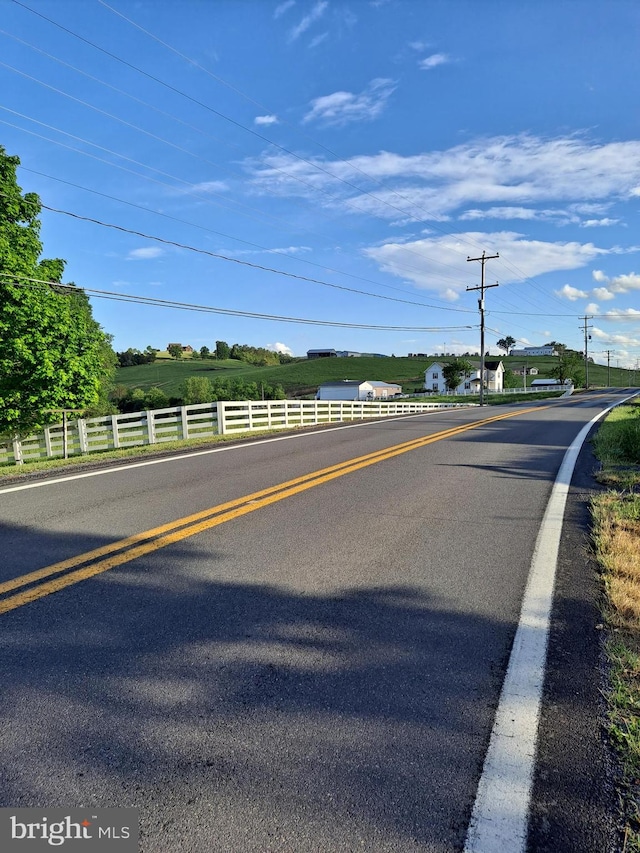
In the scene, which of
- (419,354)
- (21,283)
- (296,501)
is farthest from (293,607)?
(419,354)

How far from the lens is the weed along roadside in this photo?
1.86m

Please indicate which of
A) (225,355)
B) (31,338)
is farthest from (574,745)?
(225,355)

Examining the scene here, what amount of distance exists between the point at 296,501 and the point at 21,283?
48.9ft

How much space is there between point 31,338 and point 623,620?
17.0 metres

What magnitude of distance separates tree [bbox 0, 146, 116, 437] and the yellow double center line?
39.2ft

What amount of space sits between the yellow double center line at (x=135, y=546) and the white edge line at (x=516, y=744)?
9.70 feet

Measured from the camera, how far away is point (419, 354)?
167500 mm

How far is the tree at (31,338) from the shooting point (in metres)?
15.5

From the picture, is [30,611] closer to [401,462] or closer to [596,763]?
[596,763]

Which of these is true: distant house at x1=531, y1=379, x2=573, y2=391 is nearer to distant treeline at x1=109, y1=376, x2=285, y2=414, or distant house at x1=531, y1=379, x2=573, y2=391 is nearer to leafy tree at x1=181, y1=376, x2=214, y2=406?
distant treeline at x1=109, y1=376, x2=285, y2=414

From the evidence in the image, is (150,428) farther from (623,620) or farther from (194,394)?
(194,394)

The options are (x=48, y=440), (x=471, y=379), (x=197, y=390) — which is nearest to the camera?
(x=48, y=440)

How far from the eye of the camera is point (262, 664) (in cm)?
262

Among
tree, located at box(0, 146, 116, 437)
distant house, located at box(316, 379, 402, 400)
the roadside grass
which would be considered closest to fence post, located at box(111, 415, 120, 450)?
tree, located at box(0, 146, 116, 437)
